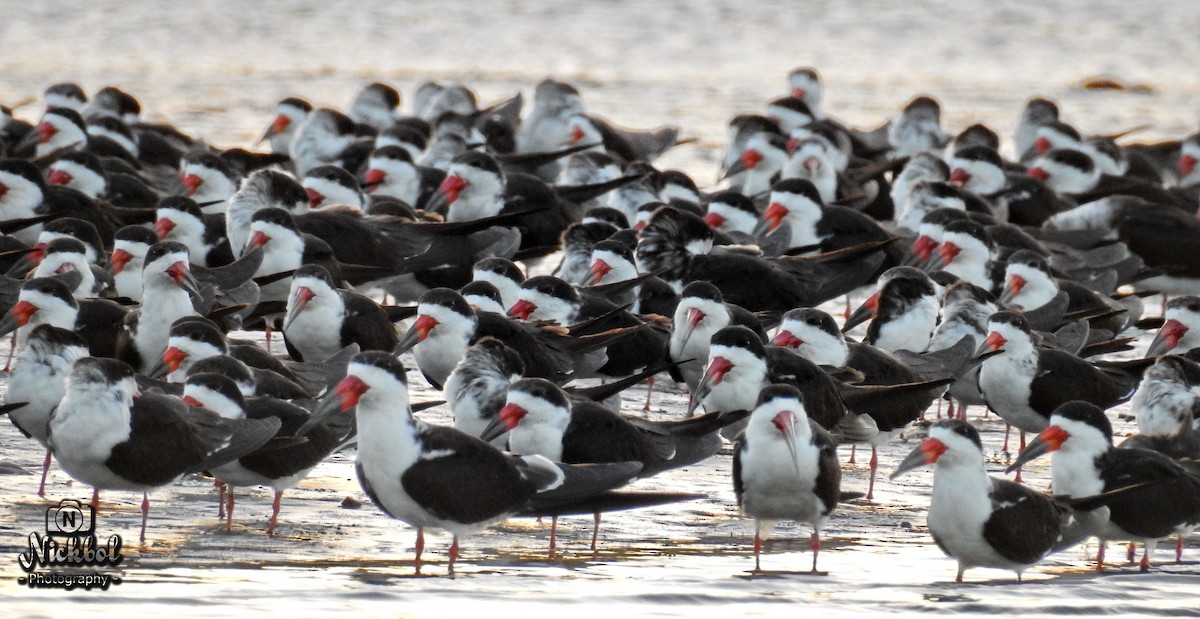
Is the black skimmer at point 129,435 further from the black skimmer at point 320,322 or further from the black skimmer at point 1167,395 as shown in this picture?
the black skimmer at point 1167,395

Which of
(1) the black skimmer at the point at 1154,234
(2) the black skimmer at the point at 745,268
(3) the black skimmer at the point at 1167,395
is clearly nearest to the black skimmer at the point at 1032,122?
(1) the black skimmer at the point at 1154,234

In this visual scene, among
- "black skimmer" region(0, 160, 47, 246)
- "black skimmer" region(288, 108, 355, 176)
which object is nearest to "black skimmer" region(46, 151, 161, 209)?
"black skimmer" region(0, 160, 47, 246)

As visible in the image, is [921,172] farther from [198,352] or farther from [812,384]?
[198,352]

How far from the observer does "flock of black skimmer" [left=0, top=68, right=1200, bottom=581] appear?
21.9 ft

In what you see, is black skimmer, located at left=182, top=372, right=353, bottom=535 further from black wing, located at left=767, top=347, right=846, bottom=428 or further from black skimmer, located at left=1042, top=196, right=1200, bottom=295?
black skimmer, located at left=1042, top=196, right=1200, bottom=295

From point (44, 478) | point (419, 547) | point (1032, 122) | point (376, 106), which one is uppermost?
point (1032, 122)

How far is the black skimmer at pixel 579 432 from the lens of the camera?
7.07 m

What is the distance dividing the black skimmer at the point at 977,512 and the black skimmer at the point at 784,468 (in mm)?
306

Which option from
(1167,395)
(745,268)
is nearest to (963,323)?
(1167,395)

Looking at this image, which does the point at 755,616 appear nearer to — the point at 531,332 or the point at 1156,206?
the point at 531,332

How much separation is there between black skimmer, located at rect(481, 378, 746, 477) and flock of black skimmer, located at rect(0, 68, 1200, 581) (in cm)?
1

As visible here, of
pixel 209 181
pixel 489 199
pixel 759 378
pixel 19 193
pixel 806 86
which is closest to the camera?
pixel 759 378

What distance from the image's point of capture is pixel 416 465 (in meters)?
6.44

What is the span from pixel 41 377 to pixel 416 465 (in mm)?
1765
